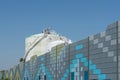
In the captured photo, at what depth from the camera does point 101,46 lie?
20953 millimetres

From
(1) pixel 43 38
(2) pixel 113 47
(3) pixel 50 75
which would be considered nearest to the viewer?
(2) pixel 113 47

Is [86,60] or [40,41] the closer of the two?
[86,60]

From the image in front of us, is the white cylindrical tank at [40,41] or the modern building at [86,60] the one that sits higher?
the white cylindrical tank at [40,41]

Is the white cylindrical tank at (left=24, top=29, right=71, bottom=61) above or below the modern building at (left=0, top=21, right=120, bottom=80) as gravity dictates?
above

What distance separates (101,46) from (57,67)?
36.2 ft

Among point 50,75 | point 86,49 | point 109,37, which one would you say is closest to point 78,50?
point 86,49

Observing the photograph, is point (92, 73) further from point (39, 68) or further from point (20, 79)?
point (20, 79)

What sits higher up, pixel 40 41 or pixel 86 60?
pixel 40 41

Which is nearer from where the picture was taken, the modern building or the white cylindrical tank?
the modern building

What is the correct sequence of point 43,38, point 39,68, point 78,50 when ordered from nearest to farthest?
point 78,50 < point 39,68 < point 43,38

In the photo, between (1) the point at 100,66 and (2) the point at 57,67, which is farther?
(2) the point at 57,67

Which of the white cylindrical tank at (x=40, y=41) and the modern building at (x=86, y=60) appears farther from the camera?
the white cylindrical tank at (x=40, y=41)

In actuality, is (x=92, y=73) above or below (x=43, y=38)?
below

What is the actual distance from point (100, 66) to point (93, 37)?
6.46 feet
